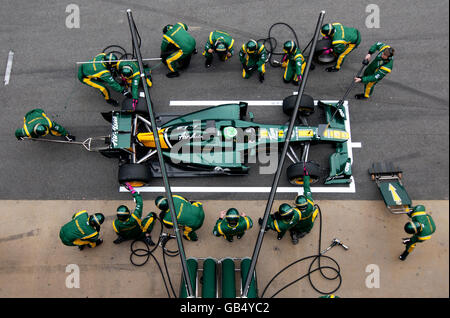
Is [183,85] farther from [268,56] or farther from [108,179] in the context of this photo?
[108,179]

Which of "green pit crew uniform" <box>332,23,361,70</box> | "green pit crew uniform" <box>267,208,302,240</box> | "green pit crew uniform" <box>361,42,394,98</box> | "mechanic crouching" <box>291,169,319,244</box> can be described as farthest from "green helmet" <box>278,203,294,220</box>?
"green pit crew uniform" <box>332,23,361,70</box>

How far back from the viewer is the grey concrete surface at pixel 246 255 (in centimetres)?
603

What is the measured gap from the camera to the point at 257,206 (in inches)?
259

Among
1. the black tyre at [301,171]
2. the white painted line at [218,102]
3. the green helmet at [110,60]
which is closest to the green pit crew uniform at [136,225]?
the white painted line at [218,102]

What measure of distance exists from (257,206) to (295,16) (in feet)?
16.8

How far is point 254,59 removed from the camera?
7.09m

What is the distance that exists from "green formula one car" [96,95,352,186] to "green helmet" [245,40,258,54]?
120 cm

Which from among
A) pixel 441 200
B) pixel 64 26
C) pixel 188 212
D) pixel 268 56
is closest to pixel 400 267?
pixel 441 200

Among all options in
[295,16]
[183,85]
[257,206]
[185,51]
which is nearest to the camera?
[257,206]

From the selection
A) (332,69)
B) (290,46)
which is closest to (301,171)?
(290,46)

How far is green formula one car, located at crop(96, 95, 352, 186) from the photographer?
20.4ft

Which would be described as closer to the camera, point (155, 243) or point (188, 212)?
point (188, 212)

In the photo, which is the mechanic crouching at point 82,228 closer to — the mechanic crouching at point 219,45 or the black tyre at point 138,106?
the black tyre at point 138,106

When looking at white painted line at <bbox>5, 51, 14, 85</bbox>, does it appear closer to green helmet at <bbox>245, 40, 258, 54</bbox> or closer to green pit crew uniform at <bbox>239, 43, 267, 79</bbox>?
green pit crew uniform at <bbox>239, 43, 267, 79</bbox>
